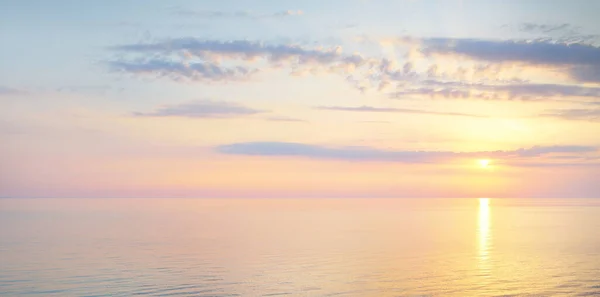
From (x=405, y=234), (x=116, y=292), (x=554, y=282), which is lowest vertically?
(x=116, y=292)

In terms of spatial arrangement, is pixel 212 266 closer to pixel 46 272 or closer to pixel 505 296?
pixel 46 272

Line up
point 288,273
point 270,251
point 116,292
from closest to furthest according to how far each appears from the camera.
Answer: point 116,292 < point 288,273 < point 270,251

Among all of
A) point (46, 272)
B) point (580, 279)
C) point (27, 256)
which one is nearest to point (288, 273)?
point (46, 272)

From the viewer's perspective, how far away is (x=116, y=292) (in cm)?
4631

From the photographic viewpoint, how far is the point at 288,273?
57.6 metres

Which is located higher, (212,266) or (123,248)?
(123,248)

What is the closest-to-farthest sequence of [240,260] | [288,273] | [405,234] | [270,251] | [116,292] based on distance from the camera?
1. [116,292]
2. [288,273]
3. [240,260]
4. [270,251]
5. [405,234]

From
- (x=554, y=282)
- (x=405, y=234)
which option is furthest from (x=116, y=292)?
(x=405, y=234)

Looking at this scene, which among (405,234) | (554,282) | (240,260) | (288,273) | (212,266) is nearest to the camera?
(554,282)

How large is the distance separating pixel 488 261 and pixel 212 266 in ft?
106

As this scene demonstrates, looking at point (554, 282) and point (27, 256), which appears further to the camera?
point (27, 256)

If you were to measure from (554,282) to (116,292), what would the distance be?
3907 cm

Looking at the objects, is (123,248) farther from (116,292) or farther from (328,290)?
(328,290)

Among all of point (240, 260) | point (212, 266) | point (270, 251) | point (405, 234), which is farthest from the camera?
point (405, 234)
